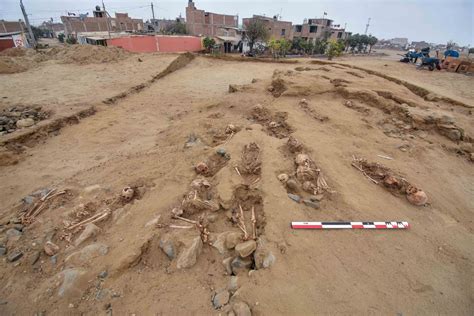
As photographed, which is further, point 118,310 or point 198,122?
point 198,122

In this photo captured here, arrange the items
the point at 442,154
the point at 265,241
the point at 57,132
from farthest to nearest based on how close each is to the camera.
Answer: the point at 57,132, the point at 442,154, the point at 265,241

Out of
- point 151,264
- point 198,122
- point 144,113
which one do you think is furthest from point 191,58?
point 151,264

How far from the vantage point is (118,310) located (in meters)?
1.87

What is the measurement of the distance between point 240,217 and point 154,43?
2142cm

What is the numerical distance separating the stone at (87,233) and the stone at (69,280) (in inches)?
14.7

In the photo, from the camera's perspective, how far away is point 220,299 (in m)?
1.90

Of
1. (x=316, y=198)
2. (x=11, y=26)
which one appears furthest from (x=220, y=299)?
(x=11, y=26)

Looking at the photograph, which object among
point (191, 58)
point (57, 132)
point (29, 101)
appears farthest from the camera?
point (191, 58)

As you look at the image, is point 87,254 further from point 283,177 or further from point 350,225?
point 350,225

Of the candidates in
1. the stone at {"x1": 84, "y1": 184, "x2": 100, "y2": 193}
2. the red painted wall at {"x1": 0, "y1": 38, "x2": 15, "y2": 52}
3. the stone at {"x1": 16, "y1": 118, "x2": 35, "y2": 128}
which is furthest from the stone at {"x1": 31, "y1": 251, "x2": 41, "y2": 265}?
the red painted wall at {"x1": 0, "y1": 38, "x2": 15, "y2": 52}

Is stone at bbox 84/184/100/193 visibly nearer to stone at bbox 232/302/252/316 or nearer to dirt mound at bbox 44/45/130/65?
stone at bbox 232/302/252/316

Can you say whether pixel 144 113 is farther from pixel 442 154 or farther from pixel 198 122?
pixel 442 154

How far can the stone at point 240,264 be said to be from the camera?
2129 mm

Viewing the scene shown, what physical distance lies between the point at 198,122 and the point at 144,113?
2305mm
